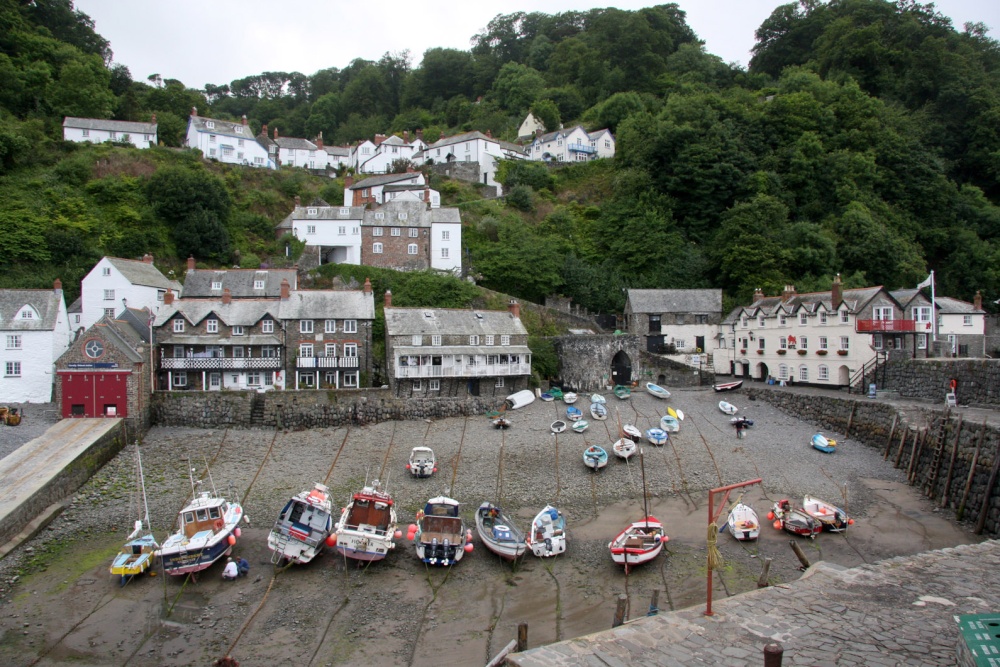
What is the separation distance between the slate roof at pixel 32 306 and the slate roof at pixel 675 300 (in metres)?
31.2

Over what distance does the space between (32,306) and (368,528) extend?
22.8 m

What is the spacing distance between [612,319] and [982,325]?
2125cm

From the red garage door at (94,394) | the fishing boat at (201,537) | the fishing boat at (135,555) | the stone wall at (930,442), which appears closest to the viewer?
the fishing boat at (135,555)

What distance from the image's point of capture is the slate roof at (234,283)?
1420 inches

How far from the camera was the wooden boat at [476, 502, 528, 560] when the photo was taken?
1811cm

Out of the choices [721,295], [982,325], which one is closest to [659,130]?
[721,295]

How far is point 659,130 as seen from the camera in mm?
52562

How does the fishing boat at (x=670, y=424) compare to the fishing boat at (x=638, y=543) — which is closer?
the fishing boat at (x=638, y=543)

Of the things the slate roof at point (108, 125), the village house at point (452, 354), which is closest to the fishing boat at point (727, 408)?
the village house at point (452, 354)

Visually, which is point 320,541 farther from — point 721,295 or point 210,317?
point 721,295

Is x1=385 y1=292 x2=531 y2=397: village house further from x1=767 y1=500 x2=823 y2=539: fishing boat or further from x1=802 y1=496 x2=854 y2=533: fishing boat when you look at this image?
x1=802 y1=496 x2=854 y2=533: fishing boat

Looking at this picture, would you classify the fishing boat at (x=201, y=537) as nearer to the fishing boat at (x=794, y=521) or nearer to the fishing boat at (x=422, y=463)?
the fishing boat at (x=422, y=463)

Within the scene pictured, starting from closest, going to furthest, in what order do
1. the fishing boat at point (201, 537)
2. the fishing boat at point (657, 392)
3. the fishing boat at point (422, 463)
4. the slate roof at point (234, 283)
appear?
the fishing boat at point (201, 537) → the fishing boat at point (422, 463) → the fishing boat at point (657, 392) → the slate roof at point (234, 283)

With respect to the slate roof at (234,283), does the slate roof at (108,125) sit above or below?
above
